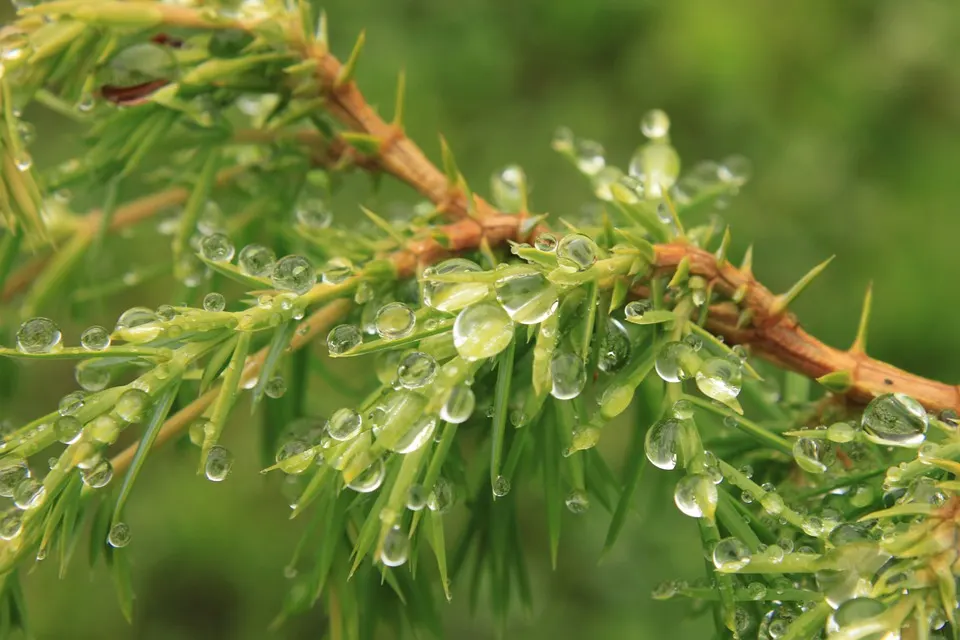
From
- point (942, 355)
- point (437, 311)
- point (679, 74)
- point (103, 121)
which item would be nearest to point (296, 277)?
point (437, 311)

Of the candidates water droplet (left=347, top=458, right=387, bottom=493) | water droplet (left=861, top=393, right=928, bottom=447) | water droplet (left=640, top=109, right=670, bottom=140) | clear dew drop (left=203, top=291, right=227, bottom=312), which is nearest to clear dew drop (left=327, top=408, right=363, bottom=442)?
water droplet (left=347, top=458, right=387, bottom=493)

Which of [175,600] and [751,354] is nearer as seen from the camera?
[751,354]

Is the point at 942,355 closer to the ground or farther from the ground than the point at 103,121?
closer to the ground

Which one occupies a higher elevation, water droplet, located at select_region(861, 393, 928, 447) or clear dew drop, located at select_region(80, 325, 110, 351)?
water droplet, located at select_region(861, 393, 928, 447)

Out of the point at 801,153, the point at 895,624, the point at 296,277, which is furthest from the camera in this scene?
the point at 801,153

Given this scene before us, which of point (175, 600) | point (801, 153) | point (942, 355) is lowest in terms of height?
point (175, 600)

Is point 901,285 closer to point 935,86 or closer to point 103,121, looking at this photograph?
point 935,86

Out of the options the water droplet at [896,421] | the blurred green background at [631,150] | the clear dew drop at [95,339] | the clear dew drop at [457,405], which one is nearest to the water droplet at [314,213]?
the clear dew drop at [95,339]

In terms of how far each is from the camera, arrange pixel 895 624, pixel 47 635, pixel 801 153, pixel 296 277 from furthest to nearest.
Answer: pixel 801 153
pixel 47 635
pixel 296 277
pixel 895 624

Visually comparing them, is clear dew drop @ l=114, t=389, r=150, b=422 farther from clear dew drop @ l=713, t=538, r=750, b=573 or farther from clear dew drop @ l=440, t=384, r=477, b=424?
clear dew drop @ l=713, t=538, r=750, b=573
